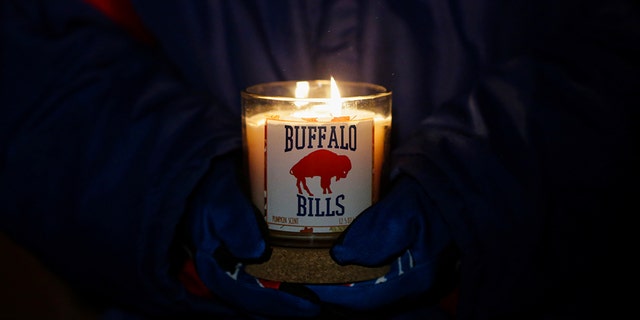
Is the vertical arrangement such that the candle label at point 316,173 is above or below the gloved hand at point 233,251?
above

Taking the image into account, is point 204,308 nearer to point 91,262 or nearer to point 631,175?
point 91,262

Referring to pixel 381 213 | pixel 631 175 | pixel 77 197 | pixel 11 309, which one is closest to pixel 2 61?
pixel 77 197

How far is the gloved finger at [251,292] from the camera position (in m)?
0.71

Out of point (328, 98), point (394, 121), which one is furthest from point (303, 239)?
point (394, 121)

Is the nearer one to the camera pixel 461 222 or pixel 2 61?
pixel 461 222

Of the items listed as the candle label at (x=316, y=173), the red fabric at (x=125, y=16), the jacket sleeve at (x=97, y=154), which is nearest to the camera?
the candle label at (x=316, y=173)

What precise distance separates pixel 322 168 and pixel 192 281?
0.83 ft

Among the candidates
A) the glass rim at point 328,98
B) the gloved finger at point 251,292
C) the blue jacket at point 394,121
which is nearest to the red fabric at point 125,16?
the blue jacket at point 394,121

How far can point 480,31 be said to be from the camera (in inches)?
32.5

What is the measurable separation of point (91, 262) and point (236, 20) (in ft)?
1.13

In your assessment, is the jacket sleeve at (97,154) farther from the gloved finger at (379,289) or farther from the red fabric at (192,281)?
the gloved finger at (379,289)

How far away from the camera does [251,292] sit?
72cm

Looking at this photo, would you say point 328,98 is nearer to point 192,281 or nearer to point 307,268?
point 307,268

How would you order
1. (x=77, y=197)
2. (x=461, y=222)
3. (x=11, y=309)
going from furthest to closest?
(x=11, y=309)
(x=77, y=197)
(x=461, y=222)
